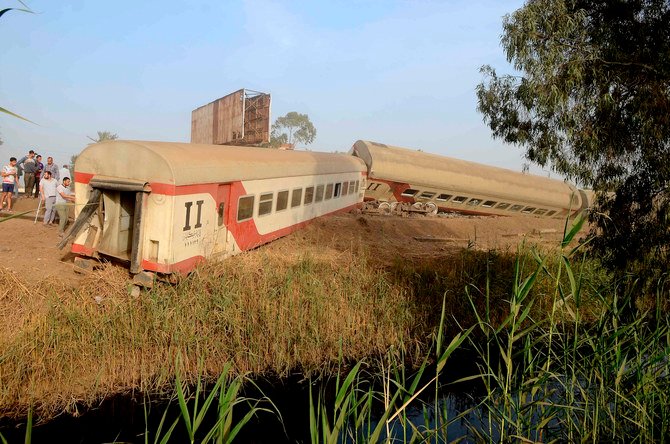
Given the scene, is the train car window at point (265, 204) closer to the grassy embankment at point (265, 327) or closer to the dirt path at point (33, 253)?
the grassy embankment at point (265, 327)

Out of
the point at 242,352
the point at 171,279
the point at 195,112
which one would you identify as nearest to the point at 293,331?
the point at 242,352

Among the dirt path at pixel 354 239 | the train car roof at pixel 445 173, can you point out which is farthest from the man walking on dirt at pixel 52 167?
the train car roof at pixel 445 173

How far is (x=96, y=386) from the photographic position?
7.04m

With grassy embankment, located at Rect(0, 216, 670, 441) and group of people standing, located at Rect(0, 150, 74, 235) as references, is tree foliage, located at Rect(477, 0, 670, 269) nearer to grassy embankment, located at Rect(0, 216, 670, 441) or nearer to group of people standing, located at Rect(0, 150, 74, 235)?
grassy embankment, located at Rect(0, 216, 670, 441)

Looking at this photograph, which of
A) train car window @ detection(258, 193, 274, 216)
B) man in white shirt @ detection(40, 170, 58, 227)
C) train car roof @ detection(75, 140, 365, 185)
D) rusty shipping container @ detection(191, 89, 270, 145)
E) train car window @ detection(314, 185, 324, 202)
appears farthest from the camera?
rusty shipping container @ detection(191, 89, 270, 145)

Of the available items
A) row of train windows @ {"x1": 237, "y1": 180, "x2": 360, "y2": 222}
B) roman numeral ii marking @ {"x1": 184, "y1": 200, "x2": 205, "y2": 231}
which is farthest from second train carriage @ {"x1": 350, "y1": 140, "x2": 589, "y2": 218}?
roman numeral ii marking @ {"x1": 184, "y1": 200, "x2": 205, "y2": 231}

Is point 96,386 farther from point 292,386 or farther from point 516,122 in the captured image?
point 516,122

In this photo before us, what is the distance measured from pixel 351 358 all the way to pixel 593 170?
5.93 m

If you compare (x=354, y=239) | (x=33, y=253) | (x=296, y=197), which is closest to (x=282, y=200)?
(x=296, y=197)

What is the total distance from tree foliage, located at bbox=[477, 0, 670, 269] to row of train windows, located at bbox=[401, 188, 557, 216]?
11158mm

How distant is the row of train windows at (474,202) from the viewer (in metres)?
21.4

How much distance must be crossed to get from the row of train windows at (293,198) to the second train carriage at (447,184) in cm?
248

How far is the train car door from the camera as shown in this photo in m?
9.69

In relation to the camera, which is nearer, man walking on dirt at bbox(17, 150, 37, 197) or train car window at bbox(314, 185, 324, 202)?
train car window at bbox(314, 185, 324, 202)
